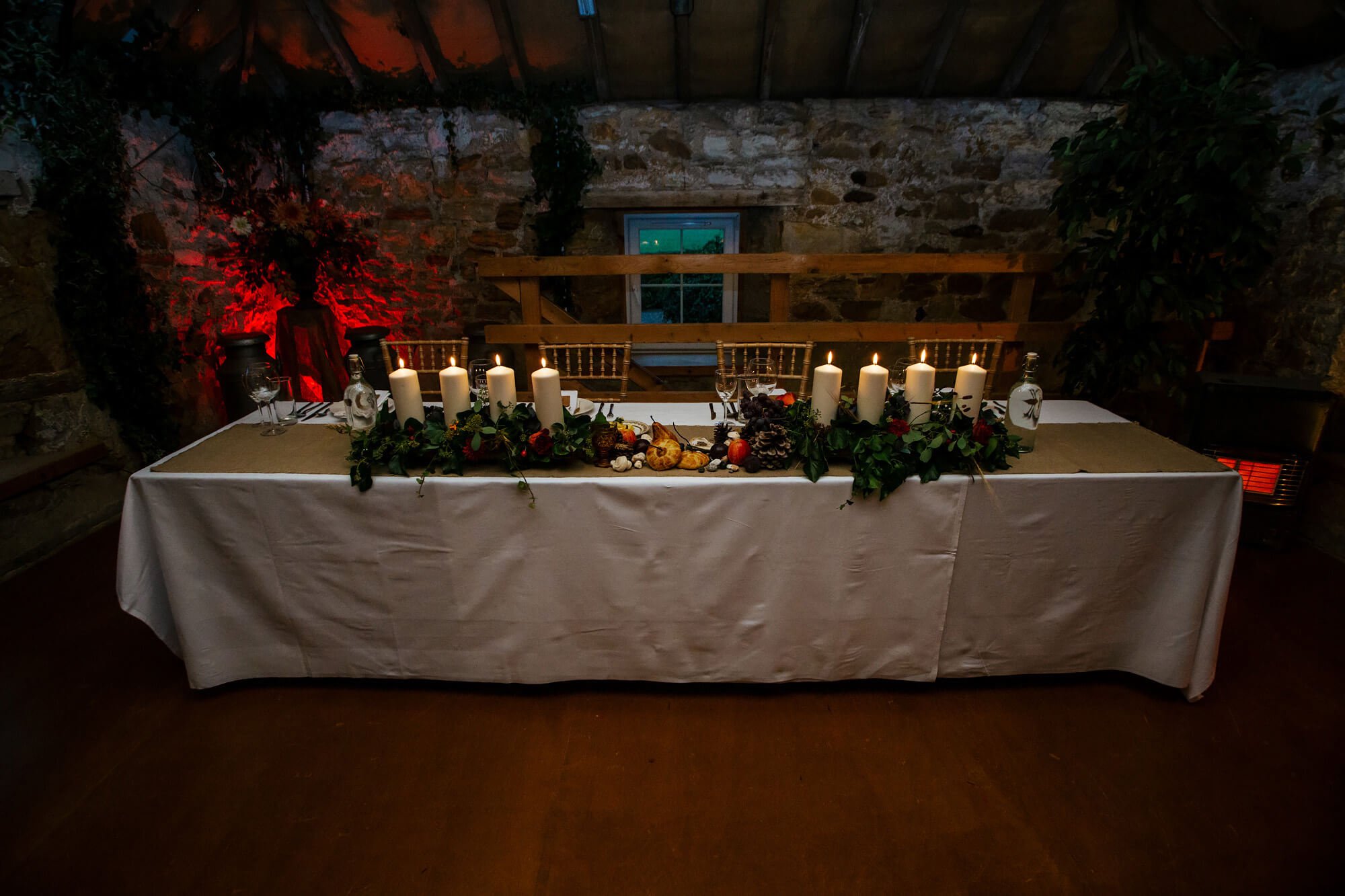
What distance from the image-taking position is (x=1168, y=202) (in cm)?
242

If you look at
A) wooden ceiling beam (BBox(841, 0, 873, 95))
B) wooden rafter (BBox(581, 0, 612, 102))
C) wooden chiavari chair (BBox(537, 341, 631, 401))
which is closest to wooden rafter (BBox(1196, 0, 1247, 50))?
wooden ceiling beam (BBox(841, 0, 873, 95))

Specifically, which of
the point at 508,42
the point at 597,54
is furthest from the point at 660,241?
the point at 508,42

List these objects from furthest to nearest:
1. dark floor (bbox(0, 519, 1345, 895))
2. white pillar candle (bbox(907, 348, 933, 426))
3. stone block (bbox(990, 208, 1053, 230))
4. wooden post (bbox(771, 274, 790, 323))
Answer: stone block (bbox(990, 208, 1053, 230)) → wooden post (bbox(771, 274, 790, 323)) → white pillar candle (bbox(907, 348, 933, 426)) → dark floor (bbox(0, 519, 1345, 895))

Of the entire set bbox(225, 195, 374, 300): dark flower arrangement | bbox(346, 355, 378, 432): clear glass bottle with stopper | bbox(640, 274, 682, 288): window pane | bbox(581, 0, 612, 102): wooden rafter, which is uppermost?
bbox(581, 0, 612, 102): wooden rafter

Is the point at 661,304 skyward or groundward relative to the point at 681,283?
groundward

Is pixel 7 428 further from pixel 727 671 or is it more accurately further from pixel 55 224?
pixel 727 671

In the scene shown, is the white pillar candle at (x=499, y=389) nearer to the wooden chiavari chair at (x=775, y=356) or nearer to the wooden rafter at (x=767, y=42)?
the wooden chiavari chair at (x=775, y=356)

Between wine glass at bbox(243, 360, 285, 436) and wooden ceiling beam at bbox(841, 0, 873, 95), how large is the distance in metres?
3.41

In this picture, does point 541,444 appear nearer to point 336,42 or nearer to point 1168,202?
point 1168,202

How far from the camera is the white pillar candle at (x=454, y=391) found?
1.67 m

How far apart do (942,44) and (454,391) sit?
350cm

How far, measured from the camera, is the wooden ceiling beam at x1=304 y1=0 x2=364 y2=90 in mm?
3359

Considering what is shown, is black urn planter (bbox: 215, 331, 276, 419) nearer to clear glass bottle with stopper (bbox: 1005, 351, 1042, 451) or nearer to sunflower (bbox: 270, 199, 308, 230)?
sunflower (bbox: 270, 199, 308, 230)

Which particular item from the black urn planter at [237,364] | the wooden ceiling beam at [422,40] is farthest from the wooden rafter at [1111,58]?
the black urn planter at [237,364]
